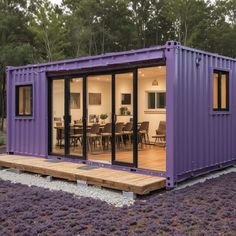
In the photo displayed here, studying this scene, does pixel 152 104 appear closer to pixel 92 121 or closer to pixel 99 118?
pixel 99 118

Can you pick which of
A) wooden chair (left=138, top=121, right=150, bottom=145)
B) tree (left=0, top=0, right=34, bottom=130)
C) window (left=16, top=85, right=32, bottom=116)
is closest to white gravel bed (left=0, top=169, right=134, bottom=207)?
window (left=16, top=85, right=32, bottom=116)

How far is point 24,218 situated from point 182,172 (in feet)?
9.85

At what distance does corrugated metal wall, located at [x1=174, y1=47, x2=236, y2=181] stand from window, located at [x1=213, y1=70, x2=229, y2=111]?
0.47ft

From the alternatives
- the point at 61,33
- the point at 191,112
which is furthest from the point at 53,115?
the point at 61,33

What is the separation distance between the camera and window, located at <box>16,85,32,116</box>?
9273mm

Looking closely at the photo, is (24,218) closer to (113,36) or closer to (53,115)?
(53,115)

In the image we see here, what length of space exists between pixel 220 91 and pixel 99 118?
347 cm

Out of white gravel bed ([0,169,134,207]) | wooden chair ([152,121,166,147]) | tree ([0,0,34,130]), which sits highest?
tree ([0,0,34,130])

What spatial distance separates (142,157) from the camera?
27.8ft

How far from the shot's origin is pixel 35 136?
9.05 metres

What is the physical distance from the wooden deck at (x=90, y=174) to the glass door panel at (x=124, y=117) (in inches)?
23.5

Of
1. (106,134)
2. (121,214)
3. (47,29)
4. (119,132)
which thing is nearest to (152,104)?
(106,134)

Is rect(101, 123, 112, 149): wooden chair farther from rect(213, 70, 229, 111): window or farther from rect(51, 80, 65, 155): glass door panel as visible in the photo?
rect(213, 70, 229, 111): window

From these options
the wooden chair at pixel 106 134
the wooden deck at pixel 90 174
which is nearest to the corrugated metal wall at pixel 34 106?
the wooden deck at pixel 90 174
